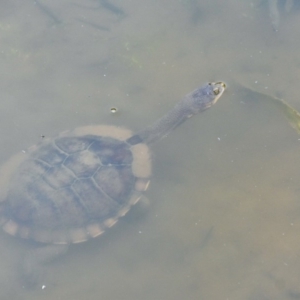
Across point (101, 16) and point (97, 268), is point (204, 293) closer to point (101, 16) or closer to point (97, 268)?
point (97, 268)

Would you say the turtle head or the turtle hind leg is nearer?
the turtle hind leg

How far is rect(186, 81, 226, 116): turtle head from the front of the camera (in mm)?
3945

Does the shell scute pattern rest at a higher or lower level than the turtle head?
lower

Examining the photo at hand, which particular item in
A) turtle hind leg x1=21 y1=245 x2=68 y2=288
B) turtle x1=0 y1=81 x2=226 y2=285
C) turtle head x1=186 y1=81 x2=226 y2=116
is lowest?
turtle hind leg x1=21 y1=245 x2=68 y2=288

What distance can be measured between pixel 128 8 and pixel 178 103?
1.66 meters

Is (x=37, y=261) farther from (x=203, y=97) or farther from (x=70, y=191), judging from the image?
(x=203, y=97)

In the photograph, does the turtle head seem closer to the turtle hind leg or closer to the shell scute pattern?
the shell scute pattern

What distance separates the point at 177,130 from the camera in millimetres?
4137

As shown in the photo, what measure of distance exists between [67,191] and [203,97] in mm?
1488

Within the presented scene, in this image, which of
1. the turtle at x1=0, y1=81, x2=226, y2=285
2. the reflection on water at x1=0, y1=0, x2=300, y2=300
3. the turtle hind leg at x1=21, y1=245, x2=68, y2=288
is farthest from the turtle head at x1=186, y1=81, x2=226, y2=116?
the turtle hind leg at x1=21, y1=245, x2=68, y2=288

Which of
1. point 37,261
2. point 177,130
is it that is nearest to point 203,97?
point 177,130

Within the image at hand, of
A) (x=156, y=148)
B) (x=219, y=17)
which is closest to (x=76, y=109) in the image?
(x=156, y=148)

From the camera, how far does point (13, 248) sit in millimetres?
3695

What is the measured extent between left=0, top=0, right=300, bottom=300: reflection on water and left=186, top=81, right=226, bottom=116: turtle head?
0.22m
